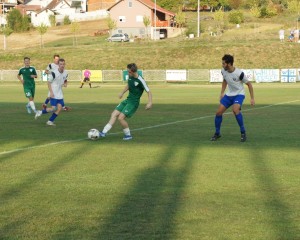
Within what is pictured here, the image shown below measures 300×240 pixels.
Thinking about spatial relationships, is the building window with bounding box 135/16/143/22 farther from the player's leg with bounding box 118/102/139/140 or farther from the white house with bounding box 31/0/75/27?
the player's leg with bounding box 118/102/139/140

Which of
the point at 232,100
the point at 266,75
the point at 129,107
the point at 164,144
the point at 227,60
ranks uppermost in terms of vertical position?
the point at 227,60

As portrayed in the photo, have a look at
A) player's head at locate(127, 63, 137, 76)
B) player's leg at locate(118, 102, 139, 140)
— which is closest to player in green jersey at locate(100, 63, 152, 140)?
player's leg at locate(118, 102, 139, 140)

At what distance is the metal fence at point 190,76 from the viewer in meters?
60.9

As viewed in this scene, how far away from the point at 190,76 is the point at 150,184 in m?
53.8

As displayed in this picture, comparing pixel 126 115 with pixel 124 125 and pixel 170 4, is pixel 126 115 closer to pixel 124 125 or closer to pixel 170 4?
pixel 124 125

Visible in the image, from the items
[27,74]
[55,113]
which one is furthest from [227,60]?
[27,74]

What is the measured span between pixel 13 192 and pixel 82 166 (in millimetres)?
2519

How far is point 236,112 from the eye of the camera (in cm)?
1616

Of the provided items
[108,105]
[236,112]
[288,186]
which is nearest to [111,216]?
[288,186]

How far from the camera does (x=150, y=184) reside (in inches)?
409

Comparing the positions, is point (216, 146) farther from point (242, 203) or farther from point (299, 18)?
point (299, 18)

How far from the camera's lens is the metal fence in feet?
200

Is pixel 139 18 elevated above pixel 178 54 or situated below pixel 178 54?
above

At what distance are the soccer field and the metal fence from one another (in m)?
42.7
